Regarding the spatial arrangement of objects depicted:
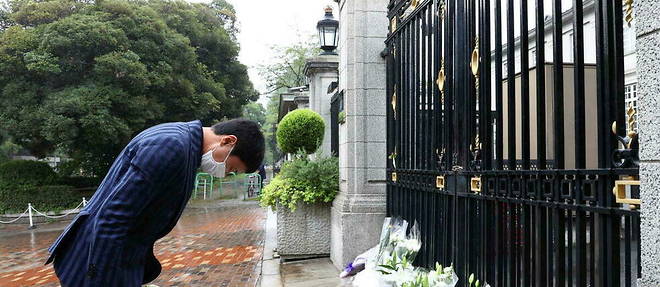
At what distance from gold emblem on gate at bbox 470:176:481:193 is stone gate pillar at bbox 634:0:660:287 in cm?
164

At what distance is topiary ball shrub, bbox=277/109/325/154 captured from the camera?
8.95 m

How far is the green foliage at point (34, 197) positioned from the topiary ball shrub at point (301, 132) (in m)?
13.0

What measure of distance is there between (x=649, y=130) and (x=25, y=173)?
70.1 feet

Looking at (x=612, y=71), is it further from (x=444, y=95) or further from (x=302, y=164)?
(x=302, y=164)

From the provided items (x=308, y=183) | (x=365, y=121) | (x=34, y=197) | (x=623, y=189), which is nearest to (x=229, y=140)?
(x=623, y=189)

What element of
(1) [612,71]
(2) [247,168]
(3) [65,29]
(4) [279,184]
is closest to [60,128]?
(3) [65,29]

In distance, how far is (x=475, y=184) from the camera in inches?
136

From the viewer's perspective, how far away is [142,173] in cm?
242

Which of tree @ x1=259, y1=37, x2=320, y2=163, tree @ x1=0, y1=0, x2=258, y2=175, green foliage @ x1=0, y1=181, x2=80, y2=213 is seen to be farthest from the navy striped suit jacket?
tree @ x1=259, y1=37, x2=320, y2=163

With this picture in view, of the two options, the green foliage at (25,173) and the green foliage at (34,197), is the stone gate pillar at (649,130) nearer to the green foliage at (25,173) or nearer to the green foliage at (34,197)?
the green foliage at (34,197)

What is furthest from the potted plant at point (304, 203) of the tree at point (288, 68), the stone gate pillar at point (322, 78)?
the tree at point (288, 68)

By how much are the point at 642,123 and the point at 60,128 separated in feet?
62.4

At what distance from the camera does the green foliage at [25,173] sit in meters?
18.9

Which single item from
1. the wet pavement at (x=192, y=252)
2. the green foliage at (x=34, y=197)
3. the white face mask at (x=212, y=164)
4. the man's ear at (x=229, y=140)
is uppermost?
the man's ear at (x=229, y=140)
